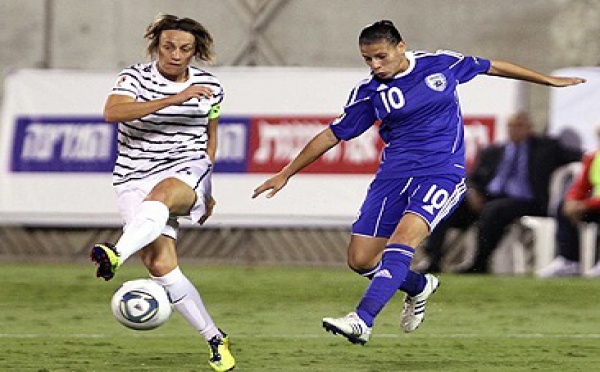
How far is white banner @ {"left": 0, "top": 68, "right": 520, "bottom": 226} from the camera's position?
1605 cm

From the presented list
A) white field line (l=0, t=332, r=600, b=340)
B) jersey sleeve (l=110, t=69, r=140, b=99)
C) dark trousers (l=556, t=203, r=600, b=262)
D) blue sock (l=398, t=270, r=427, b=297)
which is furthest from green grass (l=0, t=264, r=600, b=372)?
jersey sleeve (l=110, t=69, r=140, b=99)

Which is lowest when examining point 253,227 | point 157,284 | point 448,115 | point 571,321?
point 253,227

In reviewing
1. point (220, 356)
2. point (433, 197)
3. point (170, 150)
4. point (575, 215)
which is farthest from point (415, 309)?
point (575, 215)

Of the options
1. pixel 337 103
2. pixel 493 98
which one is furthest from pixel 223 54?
pixel 493 98

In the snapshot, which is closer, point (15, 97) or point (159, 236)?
point (159, 236)

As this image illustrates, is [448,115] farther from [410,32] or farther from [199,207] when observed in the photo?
[410,32]

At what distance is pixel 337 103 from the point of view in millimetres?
16219

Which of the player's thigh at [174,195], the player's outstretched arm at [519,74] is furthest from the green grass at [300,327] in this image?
the player's outstretched arm at [519,74]

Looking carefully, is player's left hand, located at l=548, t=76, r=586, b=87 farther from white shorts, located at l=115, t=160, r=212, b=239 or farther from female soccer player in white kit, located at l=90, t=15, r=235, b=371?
white shorts, located at l=115, t=160, r=212, b=239

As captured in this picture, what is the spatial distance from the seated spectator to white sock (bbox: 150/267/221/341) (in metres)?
7.74

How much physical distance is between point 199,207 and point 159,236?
0.89 feet

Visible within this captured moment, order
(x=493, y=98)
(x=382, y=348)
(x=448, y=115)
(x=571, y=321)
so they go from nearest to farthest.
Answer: (x=448, y=115)
(x=382, y=348)
(x=571, y=321)
(x=493, y=98)

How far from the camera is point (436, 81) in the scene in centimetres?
873

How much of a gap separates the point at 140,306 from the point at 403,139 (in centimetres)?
177
